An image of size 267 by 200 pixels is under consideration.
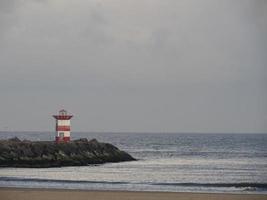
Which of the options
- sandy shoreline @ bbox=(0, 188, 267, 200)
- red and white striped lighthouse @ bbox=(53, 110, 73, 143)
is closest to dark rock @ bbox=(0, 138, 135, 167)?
red and white striped lighthouse @ bbox=(53, 110, 73, 143)

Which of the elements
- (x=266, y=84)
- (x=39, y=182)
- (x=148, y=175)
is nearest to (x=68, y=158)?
(x=39, y=182)

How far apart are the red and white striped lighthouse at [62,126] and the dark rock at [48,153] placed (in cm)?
3

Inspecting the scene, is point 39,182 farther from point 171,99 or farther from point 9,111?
point 171,99

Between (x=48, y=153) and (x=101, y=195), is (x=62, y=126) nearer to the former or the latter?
(x=48, y=153)

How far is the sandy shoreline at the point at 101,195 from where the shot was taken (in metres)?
3.76

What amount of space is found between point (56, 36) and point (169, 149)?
0.90 metres

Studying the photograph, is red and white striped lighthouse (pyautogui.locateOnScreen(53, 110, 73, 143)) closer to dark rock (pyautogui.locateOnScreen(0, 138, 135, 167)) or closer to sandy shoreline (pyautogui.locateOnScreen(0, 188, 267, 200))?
dark rock (pyautogui.locateOnScreen(0, 138, 135, 167))

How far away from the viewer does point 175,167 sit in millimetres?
3824

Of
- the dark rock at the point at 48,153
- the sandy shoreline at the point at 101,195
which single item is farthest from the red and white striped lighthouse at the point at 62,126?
the sandy shoreline at the point at 101,195

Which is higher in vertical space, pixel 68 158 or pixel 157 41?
pixel 157 41

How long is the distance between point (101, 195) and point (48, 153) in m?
0.39

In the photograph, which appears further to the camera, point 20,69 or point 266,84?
point 20,69

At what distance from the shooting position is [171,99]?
3.88m

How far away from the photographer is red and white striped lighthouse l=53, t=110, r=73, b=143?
12.9ft
